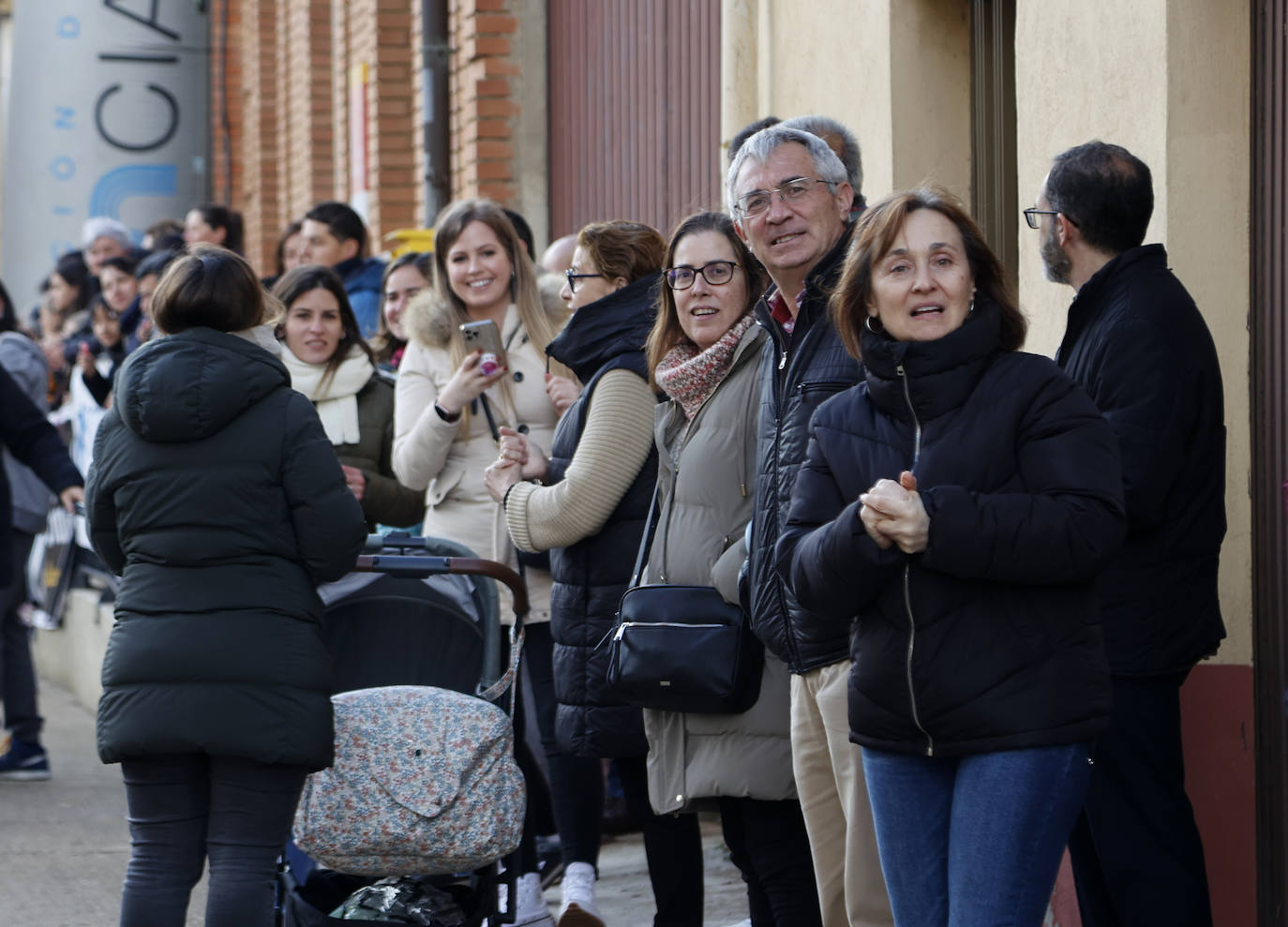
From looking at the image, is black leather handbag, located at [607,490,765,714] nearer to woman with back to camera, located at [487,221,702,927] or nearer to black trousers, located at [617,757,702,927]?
woman with back to camera, located at [487,221,702,927]

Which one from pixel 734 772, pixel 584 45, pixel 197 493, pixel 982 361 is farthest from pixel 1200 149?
pixel 584 45

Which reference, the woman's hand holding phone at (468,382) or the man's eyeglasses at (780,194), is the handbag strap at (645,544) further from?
the woman's hand holding phone at (468,382)

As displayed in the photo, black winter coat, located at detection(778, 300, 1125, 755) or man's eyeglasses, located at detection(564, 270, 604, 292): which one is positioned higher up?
man's eyeglasses, located at detection(564, 270, 604, 292)

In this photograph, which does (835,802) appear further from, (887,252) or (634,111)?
(634,111)

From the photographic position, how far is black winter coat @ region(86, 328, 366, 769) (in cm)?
430

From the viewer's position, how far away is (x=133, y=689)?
4344 millimetres

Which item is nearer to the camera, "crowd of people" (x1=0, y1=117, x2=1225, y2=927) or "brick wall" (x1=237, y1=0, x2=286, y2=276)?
"crowd of people" (x1=0, y1=117, x2=1225, y2=927)

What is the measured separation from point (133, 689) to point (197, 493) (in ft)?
1.50

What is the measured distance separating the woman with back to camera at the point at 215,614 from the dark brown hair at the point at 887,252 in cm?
141

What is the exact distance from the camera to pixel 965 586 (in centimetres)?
Result: 329

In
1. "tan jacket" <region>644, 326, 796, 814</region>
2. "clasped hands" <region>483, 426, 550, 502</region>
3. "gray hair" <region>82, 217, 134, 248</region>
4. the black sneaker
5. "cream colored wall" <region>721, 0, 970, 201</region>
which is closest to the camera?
"tan jacket" <region>644, 326, 796, 814</region>

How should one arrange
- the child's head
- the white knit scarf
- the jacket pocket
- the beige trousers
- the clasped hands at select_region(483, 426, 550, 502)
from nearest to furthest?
the beige trousers, the clasped hands at select_region(483, 426, 550, 502), the jacket pocket, the white knit scarf, the child's head

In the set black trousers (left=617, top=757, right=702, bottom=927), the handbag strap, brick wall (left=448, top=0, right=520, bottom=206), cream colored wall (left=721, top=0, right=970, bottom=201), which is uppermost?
brick wall (left=448, top=0, right=520, bottom=206)

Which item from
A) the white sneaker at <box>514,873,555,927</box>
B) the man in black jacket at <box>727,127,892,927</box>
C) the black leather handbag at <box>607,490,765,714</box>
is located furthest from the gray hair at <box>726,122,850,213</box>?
the white sneaker at <box>514,873,555,927</box>
